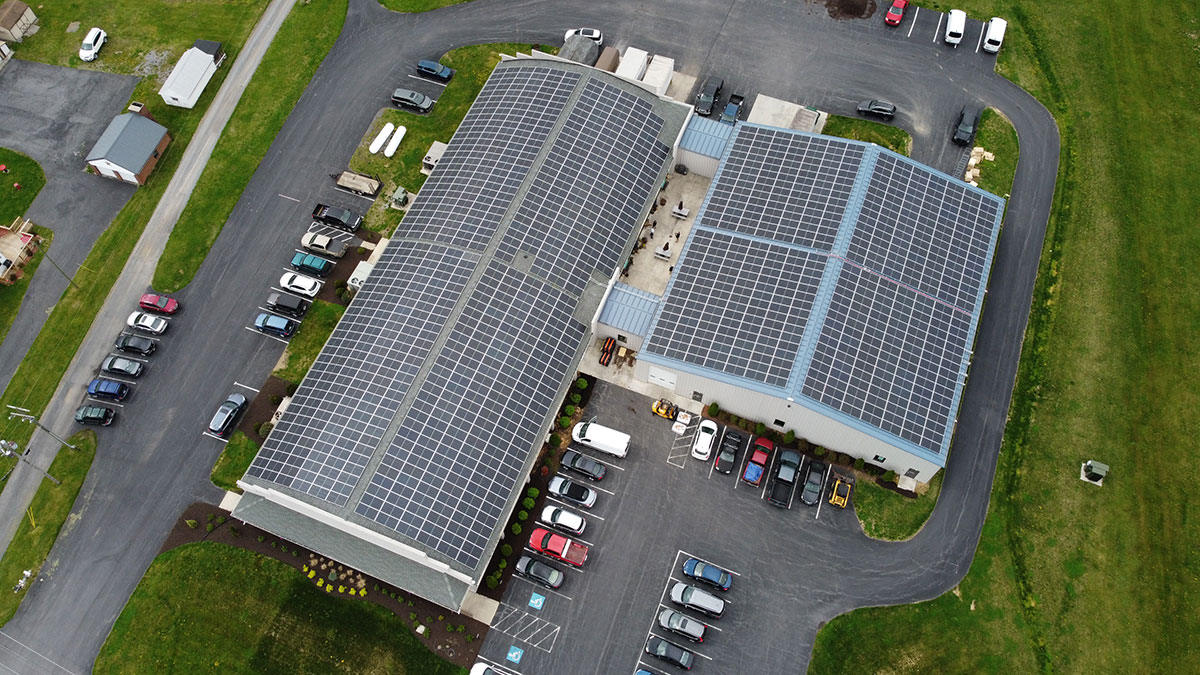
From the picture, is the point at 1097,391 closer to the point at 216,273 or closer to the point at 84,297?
the point at 216,273

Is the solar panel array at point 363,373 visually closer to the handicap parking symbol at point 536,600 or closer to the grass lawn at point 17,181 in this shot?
the handicap parking symbol at point 536,600

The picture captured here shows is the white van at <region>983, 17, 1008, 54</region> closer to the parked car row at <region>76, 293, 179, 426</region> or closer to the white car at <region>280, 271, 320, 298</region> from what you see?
the white car at <region>280, 271, 320, 298</region>

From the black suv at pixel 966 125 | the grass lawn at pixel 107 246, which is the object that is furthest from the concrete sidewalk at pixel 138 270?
the black suv at pixel 966 125

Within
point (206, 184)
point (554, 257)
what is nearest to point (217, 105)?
point (206, 184)

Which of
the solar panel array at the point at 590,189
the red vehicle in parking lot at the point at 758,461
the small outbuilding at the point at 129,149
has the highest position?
the solar panel array at the point at 590,189

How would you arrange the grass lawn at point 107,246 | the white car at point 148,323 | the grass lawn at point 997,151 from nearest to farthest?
the grass lawn at point 107,246 → the white car at point 148,323 → the grass lawn at point 997,151

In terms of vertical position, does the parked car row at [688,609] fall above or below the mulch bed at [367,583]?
above

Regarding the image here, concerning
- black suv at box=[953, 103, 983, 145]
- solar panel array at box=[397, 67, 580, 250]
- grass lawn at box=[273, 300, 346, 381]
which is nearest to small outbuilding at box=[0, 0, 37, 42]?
grass lawn at box=[273, 300, 346, 381]
